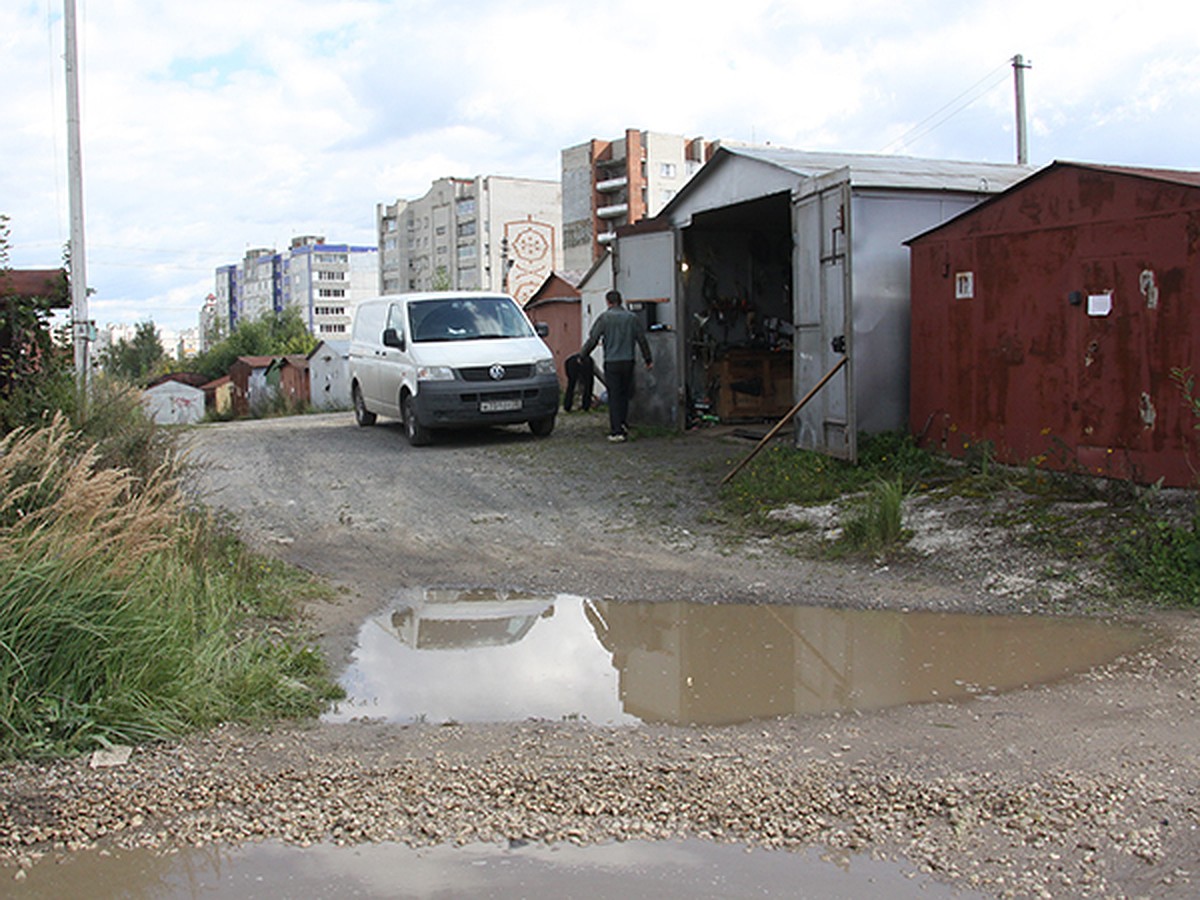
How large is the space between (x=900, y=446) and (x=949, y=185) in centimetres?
280

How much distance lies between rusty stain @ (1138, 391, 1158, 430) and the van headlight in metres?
7.88

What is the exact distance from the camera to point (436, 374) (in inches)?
530

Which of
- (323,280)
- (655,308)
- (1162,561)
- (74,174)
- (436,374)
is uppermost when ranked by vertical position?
(323,280)

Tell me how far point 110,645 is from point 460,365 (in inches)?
356

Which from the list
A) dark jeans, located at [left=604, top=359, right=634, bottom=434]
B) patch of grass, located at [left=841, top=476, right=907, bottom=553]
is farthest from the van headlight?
patch of grass, located at [left=841, top=476, right=907, bottom=553]

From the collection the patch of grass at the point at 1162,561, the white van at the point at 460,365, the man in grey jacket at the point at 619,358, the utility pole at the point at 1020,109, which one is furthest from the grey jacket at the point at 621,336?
the utility pole at the point at 1020,109

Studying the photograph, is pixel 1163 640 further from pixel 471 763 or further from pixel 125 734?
pixel 125 734

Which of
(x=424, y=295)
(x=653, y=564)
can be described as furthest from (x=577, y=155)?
(x=653, y=564)

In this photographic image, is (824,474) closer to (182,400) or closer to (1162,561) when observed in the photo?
(1162,561)

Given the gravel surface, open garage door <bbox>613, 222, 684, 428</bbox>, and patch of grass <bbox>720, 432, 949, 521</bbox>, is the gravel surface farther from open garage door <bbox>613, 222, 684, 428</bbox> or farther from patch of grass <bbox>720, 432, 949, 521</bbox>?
open garage door <bbox>613, 222, 684, 428</bbox>

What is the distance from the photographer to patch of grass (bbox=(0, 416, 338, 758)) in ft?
14.6

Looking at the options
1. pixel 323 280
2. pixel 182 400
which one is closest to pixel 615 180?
pixel 182 400

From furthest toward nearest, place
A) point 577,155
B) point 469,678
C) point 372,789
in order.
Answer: point 577,155
point 469,678
point 372,789

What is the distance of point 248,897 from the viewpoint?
10.9 feet
